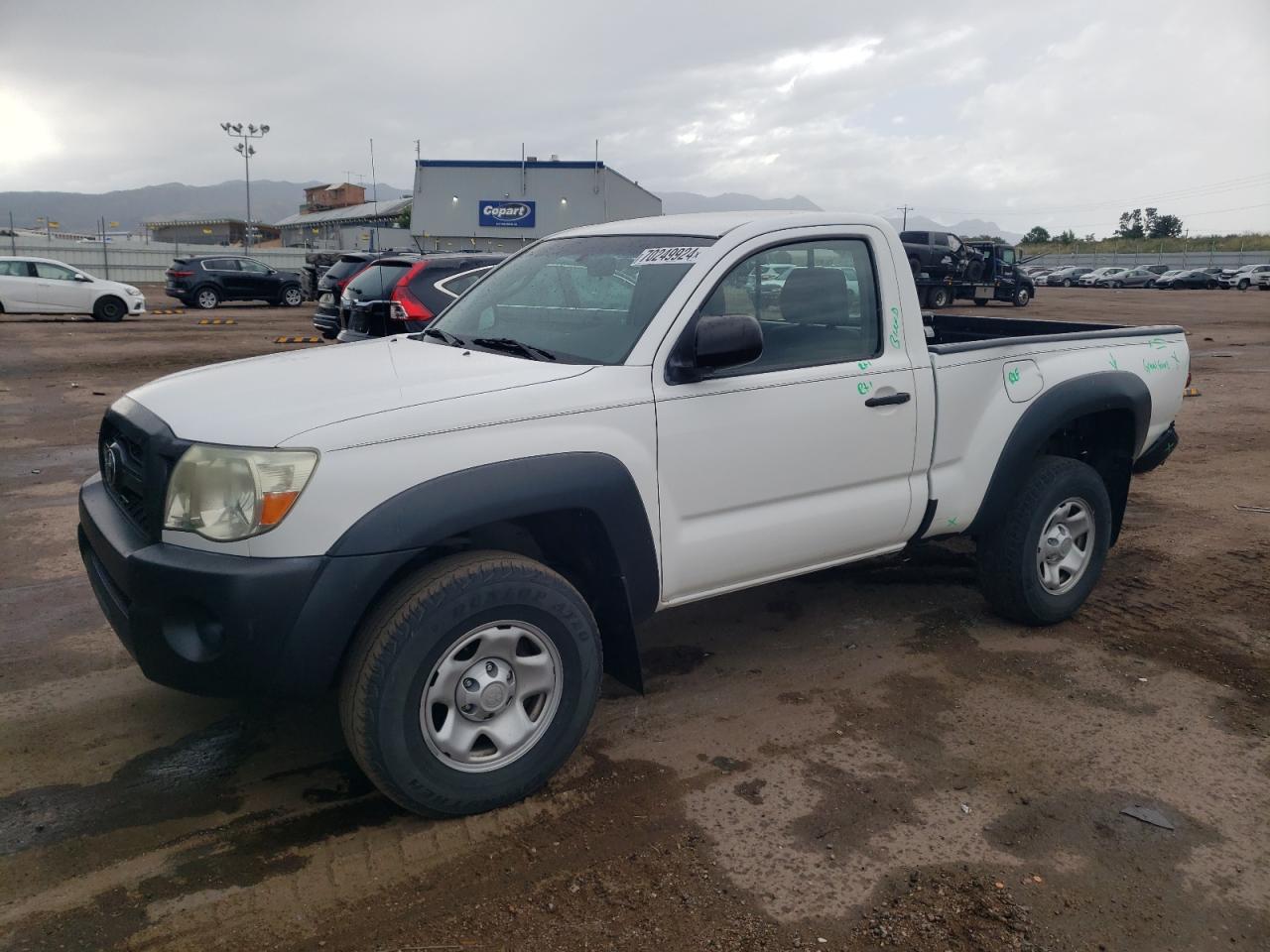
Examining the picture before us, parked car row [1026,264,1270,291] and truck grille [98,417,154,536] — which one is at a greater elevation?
parked car row [1026,264,1270,291]

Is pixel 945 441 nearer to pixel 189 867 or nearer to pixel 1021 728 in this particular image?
pixel 1021 728

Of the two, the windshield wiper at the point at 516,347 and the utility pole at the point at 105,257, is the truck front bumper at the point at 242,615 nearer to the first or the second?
the windshield wiper at the point at 516,347

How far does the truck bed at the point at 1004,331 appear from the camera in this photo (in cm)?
446

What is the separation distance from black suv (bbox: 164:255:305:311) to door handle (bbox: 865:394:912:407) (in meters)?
26.5

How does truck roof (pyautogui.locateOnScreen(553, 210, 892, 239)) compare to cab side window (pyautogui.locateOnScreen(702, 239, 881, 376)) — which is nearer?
cab side window (pyautogui.locateOnScreen(702, 239, 881, 376))

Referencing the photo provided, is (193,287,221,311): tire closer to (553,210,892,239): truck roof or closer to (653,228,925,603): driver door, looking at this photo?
(553,210,892,239): truck roof

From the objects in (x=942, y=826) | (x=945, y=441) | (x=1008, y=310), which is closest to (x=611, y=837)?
(x=942, y=826)

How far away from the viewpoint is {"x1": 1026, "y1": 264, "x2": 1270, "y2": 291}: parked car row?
48594mm

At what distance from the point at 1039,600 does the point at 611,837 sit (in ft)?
8.55

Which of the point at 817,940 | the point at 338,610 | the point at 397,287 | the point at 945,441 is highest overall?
the point at 397,287

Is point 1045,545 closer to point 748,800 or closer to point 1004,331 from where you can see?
point 1004,331

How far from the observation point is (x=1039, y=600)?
15.6 ft

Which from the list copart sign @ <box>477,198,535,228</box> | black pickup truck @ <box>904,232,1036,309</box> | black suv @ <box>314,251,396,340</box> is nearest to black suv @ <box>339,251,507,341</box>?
black suv @ <box>314,251,396,340</box>

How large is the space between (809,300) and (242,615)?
8.01 ft
